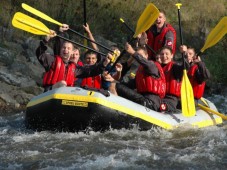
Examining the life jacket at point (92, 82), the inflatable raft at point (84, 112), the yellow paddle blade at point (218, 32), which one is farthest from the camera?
the yellow paddle blade at point (218, 32)

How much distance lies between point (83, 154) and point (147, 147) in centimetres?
77

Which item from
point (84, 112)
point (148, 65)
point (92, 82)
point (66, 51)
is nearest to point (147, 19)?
point (148, 65)

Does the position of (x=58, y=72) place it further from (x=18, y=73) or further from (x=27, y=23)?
(x=18, y=73)

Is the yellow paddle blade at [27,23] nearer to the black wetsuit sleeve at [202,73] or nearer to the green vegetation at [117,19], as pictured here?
the black wetsuit sleeve at [202,73]

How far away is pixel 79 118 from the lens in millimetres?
6133

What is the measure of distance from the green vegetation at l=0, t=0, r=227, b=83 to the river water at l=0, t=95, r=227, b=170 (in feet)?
18.9

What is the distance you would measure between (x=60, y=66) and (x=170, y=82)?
4.83ft

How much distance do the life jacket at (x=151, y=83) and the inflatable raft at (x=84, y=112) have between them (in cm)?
39

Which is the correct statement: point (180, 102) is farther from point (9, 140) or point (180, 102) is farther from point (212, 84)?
point (212, 84)

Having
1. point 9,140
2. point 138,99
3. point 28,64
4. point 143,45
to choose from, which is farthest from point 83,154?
point 28,64

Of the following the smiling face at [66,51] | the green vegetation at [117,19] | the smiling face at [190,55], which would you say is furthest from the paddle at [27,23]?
the green vegetation at [117,19]

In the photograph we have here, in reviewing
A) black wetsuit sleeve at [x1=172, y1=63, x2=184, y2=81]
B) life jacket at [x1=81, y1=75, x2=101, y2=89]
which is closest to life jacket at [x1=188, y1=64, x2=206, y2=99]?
black wetsuit sleeve at [x1=172, y1=63, x2=184, y2=81]

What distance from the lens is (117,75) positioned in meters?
7.26

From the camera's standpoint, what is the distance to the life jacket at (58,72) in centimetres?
685
